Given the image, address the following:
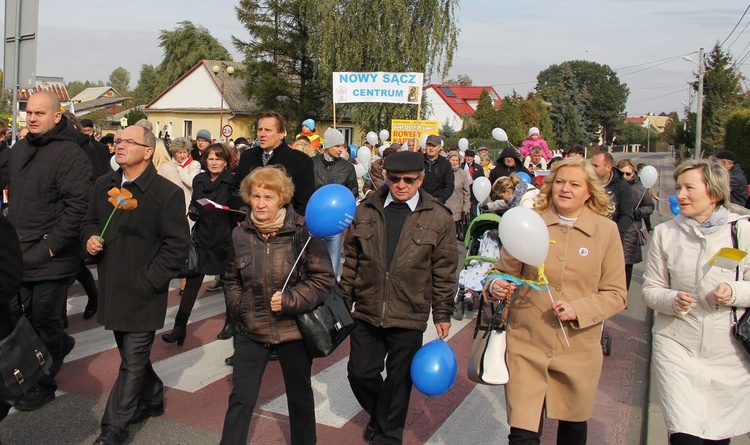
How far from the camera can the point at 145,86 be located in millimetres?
97375

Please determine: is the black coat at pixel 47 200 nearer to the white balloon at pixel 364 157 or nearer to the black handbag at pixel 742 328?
the black handbag at pixel 742 328

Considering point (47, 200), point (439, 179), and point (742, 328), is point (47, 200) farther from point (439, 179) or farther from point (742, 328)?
point (439, 179)

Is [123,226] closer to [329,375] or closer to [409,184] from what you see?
[409,184]

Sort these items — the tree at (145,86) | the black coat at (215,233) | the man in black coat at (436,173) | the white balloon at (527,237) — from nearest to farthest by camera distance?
the white balloon at (527,237)
the black coat at (215,233)
the man in black coat at (436,173)
the tree at (145,86)

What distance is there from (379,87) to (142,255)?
1454 centimetres

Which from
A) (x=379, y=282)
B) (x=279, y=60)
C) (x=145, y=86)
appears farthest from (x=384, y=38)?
(x=145, y=86)

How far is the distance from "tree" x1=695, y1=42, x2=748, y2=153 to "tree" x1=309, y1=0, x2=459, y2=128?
16843 mm

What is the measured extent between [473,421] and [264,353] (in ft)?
6.36

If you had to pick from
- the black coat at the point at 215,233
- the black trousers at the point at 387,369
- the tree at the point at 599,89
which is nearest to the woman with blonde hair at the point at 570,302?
the black trousers at the point at 387,369

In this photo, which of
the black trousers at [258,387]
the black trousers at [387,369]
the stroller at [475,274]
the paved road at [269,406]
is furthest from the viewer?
the stroller at [475,274]

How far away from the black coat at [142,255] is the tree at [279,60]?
38.6m

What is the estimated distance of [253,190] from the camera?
3.96 m

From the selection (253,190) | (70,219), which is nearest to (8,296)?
(253,190)

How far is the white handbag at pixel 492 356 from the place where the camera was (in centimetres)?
360
